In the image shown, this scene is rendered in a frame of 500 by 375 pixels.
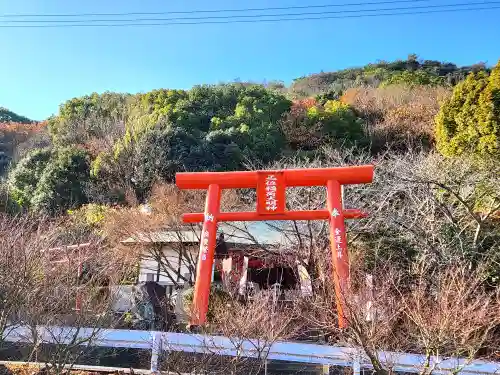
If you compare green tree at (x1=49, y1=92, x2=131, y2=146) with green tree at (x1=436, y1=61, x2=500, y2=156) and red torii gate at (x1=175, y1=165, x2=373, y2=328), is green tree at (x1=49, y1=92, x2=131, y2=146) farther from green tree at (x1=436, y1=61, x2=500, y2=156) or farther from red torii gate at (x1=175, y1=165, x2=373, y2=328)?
green tree at (x1=436, y1=61, x2=500, y2=156)

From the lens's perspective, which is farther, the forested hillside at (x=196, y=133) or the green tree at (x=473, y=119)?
the forested hillside at (x=196, y=133)

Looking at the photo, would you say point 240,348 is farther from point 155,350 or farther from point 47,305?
point 47,305

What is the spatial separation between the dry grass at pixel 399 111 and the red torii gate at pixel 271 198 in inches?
536

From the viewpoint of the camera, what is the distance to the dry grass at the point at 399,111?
22906 mm

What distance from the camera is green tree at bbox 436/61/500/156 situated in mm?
11977

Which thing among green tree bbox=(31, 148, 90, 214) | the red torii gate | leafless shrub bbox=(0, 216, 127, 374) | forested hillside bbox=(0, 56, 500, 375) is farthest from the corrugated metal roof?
green tree bbox=(31, 148, 90, 214)

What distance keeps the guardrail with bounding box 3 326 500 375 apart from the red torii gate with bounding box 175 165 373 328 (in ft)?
5.85

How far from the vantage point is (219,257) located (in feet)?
46.9

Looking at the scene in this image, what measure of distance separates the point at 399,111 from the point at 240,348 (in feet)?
70.3

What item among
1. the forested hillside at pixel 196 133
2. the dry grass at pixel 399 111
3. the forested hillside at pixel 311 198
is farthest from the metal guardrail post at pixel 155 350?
the dry grass at pixel 399 111

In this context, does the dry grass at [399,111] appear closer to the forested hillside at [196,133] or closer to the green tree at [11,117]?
the forested hillside at [196,133]

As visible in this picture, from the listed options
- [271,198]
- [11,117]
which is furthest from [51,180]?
[11,117]

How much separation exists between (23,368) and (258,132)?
1677 cm

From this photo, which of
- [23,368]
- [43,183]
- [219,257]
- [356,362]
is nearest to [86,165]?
[43,183]
